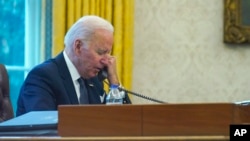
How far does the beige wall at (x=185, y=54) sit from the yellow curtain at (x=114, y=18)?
11.2 inches

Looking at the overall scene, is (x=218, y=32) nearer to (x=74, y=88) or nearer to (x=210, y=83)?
(x=210, y=83)

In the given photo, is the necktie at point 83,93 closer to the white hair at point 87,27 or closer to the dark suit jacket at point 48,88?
the dark suit jacket at point 48,88

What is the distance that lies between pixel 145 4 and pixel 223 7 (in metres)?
0.62

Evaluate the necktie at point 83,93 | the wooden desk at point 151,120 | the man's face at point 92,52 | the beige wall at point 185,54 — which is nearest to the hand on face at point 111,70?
the man's face at point 92,52

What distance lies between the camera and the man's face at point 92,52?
9.55ft

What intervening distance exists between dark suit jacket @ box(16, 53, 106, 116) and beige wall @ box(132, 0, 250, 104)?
1414 mm

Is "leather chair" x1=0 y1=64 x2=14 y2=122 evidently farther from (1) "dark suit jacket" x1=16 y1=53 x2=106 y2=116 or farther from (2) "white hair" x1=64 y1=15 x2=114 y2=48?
(2) "white hair" x1=64 y1=15 x2=114 y2=48

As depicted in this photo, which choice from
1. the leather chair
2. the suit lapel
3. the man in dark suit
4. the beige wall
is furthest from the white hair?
the beige wall

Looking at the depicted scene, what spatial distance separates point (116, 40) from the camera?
12.6 ft

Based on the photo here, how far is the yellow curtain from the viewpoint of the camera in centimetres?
373

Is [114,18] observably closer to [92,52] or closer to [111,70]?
[111,70]

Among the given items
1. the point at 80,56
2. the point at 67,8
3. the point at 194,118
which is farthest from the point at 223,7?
the point at 194,118

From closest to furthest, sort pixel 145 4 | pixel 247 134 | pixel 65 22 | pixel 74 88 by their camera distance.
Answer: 1. pixel 247 134
2. pixel 74 88
3. pixel 65 22
4. pixel 145 4

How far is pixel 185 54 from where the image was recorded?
423cm
